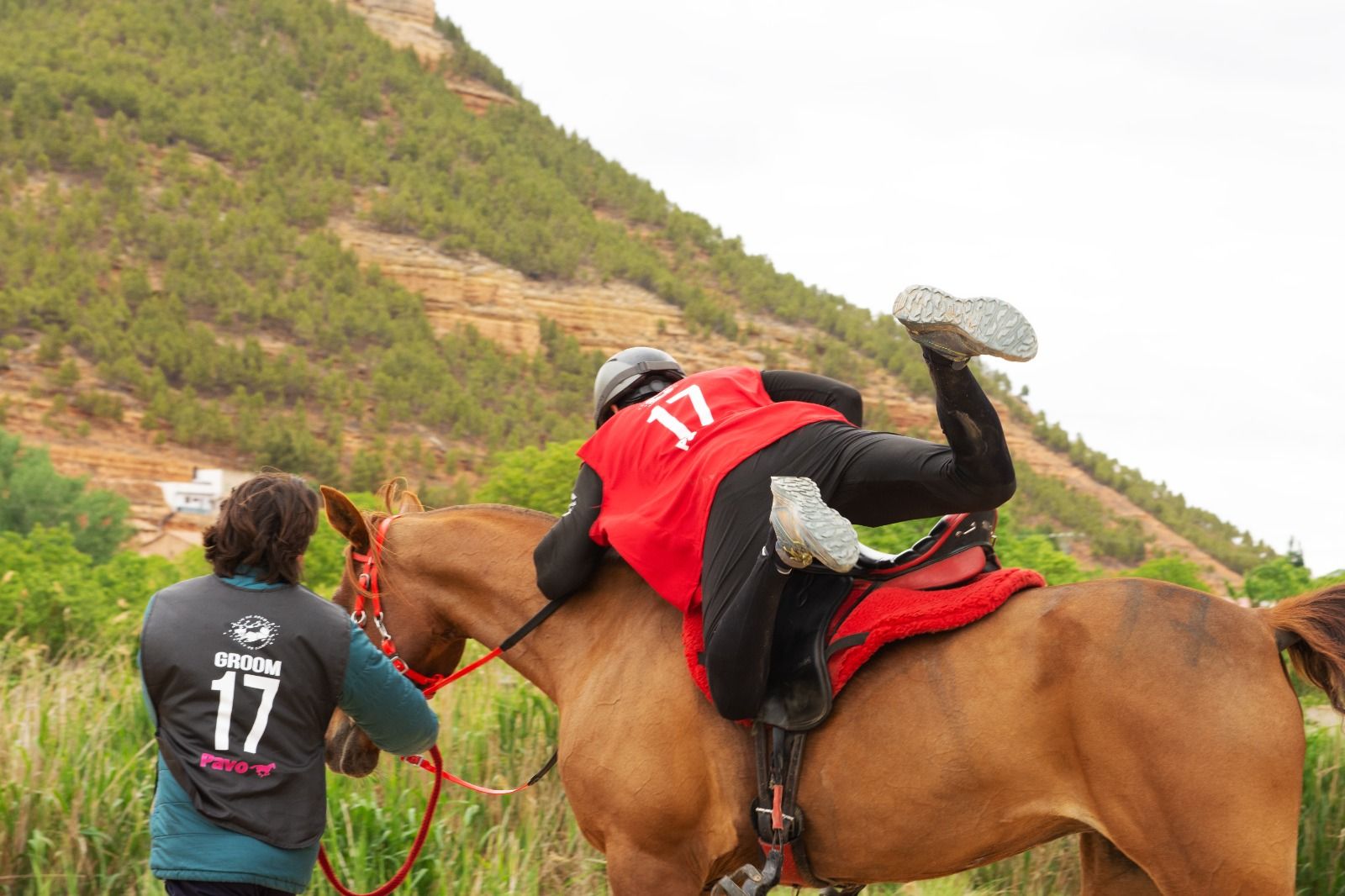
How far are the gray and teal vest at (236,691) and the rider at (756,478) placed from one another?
1.04m

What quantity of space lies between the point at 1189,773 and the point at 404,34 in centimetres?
7545

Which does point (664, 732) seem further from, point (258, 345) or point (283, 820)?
point (258, 345)

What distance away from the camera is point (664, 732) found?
3.79 metres

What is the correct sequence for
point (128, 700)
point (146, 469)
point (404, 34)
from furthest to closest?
point (404, 34), point (146, 469), point (128, 700)

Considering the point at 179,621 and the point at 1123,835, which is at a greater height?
the point at 1123,835

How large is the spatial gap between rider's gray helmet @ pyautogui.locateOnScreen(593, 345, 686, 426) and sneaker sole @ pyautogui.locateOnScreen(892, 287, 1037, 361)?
1608 mm

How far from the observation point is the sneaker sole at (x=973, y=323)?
9.76ft

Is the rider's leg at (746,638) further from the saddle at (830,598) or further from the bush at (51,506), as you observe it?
the bush at (51,506)

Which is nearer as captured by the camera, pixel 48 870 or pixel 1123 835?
pixel 1123 835

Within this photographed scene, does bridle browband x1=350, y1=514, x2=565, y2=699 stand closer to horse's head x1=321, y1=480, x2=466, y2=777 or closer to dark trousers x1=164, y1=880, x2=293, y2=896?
horse's head x1=321, y1=480, x2=466, y2=777

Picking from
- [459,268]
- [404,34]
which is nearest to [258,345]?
[459,268]

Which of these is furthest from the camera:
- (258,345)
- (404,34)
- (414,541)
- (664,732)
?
(404,34)

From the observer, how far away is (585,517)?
4.11 meters

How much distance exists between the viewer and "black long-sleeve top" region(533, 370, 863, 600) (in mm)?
4113
